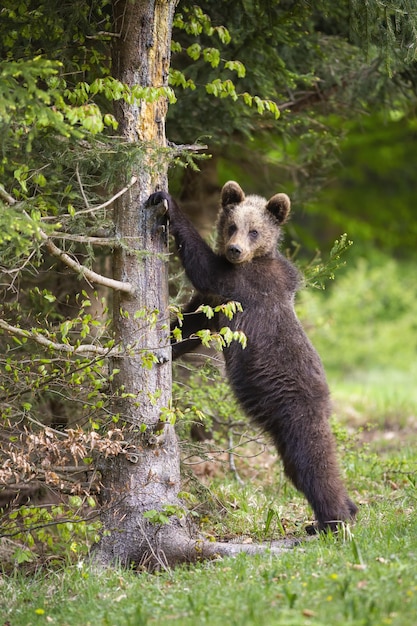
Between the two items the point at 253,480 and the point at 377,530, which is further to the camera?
the point at 253,480

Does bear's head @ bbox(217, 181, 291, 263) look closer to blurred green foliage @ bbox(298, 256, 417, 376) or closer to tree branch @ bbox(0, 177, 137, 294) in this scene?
tree branch @ bbox(0, 177, 137, 294)

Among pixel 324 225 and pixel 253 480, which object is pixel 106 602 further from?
pixel 324 225

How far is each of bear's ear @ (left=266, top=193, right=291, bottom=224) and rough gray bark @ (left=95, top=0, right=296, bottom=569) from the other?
1.46 meters

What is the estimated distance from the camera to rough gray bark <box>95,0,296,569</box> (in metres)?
Answer: 5.86

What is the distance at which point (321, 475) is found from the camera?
245 inches

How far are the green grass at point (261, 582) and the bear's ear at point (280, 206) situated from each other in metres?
2.43

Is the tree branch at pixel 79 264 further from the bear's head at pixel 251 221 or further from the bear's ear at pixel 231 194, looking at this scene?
the bear's ear at pixel 231 194

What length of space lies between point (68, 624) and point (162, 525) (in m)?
1.33

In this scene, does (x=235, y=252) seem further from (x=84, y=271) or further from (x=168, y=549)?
(x=168, y=549)

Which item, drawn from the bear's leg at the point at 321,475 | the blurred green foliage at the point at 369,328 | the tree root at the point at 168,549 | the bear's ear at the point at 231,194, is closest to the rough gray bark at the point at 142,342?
the tree root at the point at 168,549

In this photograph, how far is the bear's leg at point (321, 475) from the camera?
6172 millimetres

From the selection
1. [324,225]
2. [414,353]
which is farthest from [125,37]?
[324,225]

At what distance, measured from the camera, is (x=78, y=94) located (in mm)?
5348

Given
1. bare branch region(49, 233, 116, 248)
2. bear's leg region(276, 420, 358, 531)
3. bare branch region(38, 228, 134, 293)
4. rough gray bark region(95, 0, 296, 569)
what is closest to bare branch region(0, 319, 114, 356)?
rough gray bark region(95, 0, 296, 569)
